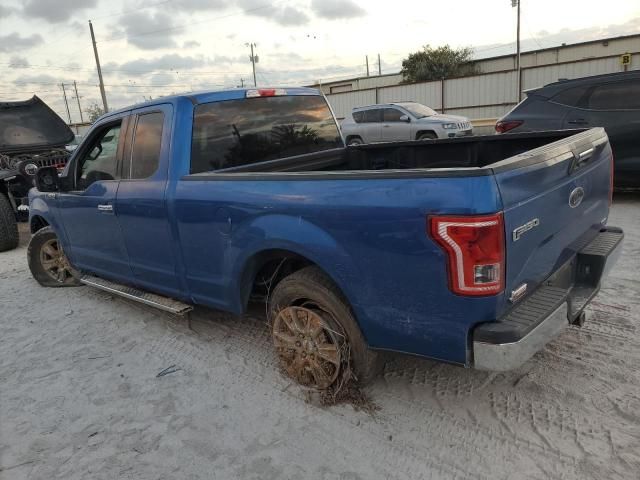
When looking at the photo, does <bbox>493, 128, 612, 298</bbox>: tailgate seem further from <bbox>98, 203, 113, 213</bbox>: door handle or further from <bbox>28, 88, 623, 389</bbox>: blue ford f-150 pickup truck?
<bbox>98, 203, 113, 213</bbox>: door handle

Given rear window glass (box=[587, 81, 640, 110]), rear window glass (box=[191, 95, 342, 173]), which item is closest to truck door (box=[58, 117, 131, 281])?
rear window glass (box=[191, 95, 342, 173])

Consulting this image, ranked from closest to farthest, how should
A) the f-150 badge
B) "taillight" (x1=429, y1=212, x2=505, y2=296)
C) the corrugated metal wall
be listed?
1. "taillight" (x1=429, y1=212, x2=505, y2=296)
2. the f-150 badge
3. the corrugated metal wall

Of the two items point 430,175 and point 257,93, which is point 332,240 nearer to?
point 430,175

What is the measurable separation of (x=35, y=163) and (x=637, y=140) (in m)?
8.77

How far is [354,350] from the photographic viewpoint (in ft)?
9.04

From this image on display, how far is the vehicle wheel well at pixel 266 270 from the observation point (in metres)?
2.96

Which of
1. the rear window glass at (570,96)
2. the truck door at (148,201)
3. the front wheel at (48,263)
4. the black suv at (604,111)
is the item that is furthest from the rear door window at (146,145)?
the rear window glass at (570,96)

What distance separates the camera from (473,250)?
211 centimetres

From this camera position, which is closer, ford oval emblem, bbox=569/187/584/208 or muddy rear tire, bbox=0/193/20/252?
ford oval emblem, bbox=569/187/584/208

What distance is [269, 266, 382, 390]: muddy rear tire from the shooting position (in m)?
2.74

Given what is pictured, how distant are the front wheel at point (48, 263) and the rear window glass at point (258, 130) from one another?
2.74 metres

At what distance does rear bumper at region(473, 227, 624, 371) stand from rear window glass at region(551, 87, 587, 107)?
4.73 m

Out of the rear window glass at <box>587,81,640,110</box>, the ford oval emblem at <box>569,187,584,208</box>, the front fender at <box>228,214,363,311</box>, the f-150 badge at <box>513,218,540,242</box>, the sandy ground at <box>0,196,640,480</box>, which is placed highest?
the rear window glass at <box>587,81,640,110</box>

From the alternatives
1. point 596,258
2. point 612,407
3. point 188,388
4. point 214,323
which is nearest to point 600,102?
point 596,258
